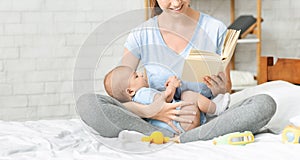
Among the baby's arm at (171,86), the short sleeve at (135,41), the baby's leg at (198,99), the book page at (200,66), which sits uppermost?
the short sleeve at (135,41)

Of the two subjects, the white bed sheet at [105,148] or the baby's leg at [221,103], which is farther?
the baby's leg at [221,103]

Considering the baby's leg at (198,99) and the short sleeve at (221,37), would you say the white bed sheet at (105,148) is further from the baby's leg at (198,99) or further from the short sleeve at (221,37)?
the short sleeve at (221,37)

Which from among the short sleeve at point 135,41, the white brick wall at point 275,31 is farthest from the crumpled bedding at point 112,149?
the white brick wall at point 275,31

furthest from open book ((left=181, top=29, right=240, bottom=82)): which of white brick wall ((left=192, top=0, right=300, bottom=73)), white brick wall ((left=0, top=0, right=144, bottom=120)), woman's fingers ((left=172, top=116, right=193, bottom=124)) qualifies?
white brick wall ((left=192, top=0, right=300, bottom=73))

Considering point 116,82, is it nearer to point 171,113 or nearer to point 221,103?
point 171,113

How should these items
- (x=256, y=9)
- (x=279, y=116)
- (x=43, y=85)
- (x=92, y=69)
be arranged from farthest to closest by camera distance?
1. (x=256, y=9)
2. (x=43, y=85)
3. (x=279, y=116)
4. (x=92, y=69)

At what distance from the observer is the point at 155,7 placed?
167 cm

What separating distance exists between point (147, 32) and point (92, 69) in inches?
7.7

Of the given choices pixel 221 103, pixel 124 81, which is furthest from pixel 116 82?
pixel 221 103

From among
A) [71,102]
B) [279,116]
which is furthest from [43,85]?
[279,116]

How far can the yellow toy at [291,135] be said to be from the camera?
1551 millimetres

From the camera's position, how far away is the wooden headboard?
2275mm

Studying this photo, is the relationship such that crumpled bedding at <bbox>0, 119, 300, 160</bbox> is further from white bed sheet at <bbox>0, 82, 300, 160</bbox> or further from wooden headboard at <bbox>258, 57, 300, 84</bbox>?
wooden headboard at <bbox>258, 57, 300, 84</bbox>

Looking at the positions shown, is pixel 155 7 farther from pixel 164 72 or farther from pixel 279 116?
pixel 279 116
